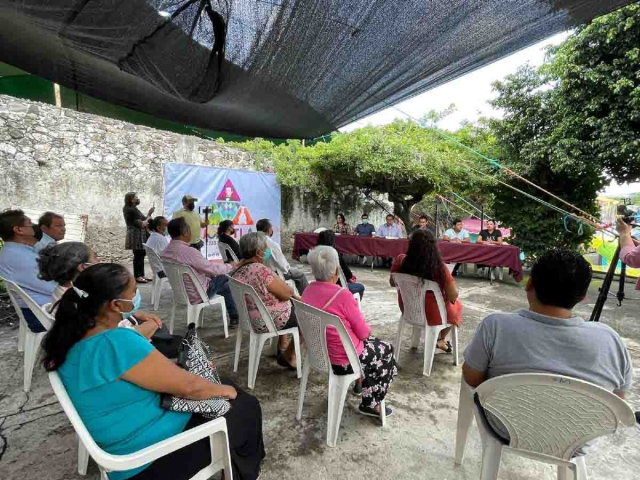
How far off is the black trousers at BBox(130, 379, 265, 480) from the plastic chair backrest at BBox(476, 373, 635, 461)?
88cm

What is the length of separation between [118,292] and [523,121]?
7.12m

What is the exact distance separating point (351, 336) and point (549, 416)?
0.91 meters

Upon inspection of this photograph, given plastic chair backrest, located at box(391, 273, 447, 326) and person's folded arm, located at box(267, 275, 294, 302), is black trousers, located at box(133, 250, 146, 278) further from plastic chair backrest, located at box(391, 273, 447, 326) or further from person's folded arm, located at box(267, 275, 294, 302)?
plastic chair backrest, located at box(391, 273, 447, 326)

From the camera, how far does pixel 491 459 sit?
4.12 feet

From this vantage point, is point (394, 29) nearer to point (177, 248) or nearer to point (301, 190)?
point (177, 248)

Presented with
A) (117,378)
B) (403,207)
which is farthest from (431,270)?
(403,207)

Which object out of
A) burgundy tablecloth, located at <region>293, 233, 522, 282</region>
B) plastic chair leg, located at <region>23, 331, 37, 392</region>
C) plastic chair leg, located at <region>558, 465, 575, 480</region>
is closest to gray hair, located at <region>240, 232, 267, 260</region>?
plastic chair leg, located at <region>23, 331, 37, 392</region>

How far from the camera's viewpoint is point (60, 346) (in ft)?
3.41

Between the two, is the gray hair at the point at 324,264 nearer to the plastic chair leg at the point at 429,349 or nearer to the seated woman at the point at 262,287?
the seated woman at the point at 262,287

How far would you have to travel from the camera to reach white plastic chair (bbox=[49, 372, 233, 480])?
0.96 m

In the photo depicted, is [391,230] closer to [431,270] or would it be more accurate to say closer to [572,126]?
[572,126]

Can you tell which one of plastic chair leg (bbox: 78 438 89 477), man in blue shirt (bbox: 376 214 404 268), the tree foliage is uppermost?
the tree foliage

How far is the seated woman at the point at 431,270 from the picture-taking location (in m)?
2.45

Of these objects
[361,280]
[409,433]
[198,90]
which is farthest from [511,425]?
[361,280]
